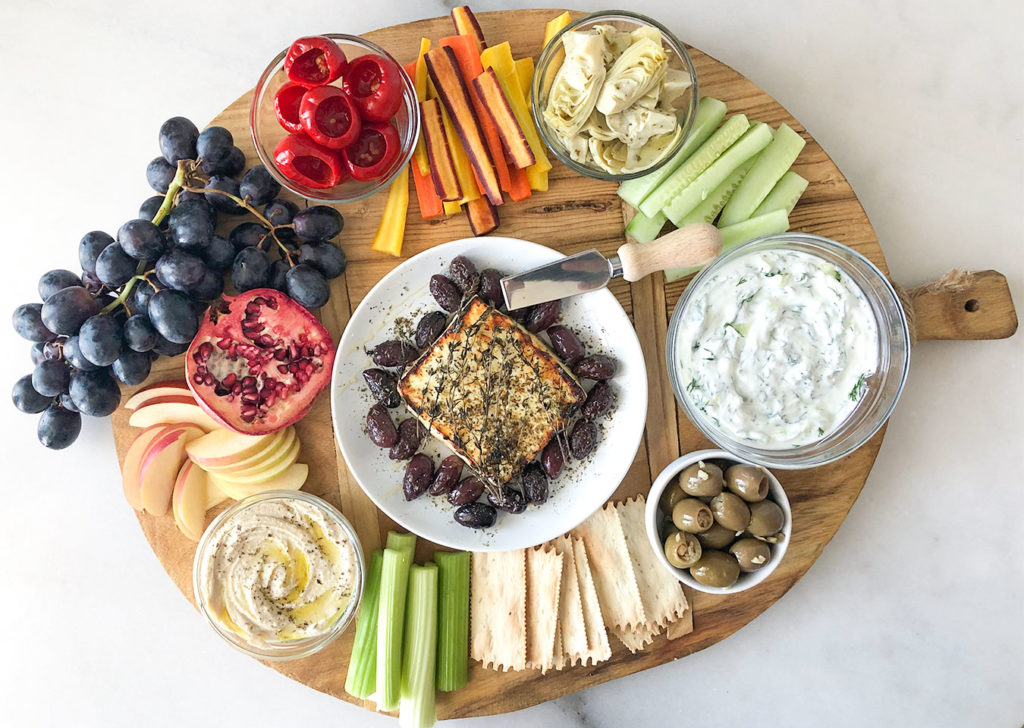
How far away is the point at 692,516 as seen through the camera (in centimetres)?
215

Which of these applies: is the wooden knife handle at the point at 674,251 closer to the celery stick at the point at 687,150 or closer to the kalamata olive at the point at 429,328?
the celery stick at the point at 687,150

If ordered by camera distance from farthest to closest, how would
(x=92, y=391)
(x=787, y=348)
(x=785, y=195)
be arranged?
(x=785, y=195)
(x=92, y=391)
(x=787, y=348)

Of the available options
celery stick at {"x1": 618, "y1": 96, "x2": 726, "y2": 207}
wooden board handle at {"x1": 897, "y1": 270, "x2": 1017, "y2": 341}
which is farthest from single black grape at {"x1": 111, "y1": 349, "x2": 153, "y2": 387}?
wooden board handle at {"x1": 897, "y1": 270, "x2": 1017, "y2": 341}

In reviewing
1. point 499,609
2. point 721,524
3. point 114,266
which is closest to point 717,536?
point 721,524

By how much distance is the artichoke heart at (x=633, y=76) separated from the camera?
2047 mm

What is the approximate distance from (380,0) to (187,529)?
1897 millimetres

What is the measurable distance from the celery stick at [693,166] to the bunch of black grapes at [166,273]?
100 cm

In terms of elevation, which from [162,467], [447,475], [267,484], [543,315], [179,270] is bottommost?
[447,475]

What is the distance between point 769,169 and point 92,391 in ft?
7.19

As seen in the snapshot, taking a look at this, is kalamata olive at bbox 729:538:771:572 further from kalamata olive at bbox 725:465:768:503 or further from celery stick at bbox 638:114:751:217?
celery stick at bbox 638:114:751:217

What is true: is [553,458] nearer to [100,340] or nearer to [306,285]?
[306,285]

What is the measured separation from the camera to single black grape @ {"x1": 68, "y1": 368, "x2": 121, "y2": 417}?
85.9 inches

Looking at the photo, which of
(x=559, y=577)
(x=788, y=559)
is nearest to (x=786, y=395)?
(x=788, y=559)

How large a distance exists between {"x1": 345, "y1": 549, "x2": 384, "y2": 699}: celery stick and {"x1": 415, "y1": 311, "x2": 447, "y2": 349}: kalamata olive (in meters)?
0.71
